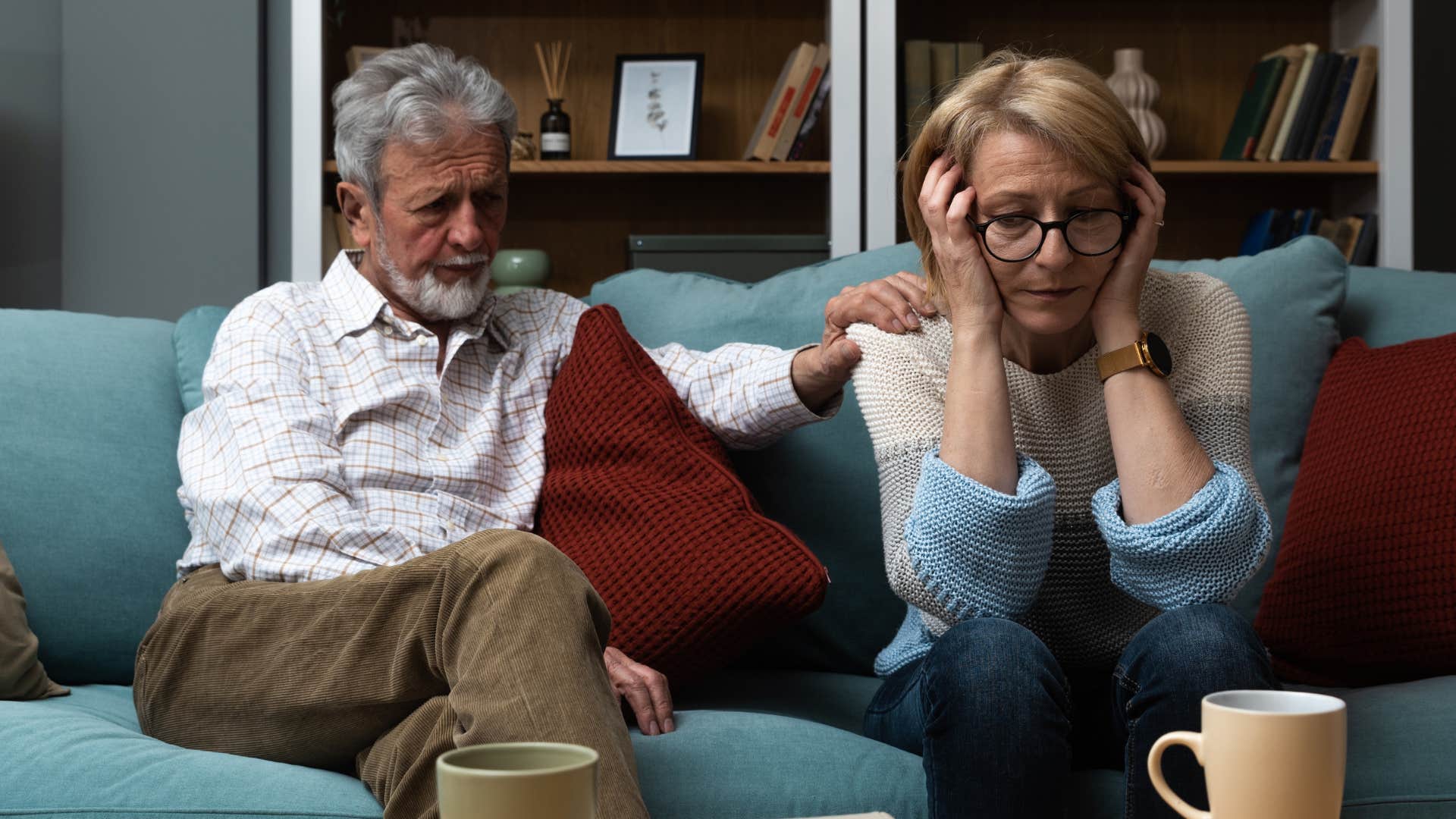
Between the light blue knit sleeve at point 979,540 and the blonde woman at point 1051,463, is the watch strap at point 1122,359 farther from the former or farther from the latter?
the light blue knit sleeve at point 979,540

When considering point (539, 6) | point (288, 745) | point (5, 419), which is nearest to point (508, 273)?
point (539, 6)

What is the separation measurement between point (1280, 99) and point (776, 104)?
3.84 ft

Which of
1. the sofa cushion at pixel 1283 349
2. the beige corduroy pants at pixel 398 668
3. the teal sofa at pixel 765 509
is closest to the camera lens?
the beige corduroy pants at pixel 398 668

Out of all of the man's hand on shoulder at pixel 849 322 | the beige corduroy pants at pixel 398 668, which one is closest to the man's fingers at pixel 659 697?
the beige corduroy pants at pixel 398 668

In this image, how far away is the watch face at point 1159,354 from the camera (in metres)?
1.36

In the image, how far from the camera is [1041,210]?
52.9 inches

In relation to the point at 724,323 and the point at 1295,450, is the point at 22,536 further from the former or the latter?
the point at 1295,450

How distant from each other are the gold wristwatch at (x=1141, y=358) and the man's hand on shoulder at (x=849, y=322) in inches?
9.6

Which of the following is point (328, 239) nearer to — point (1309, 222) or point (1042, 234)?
point (1042, 234)

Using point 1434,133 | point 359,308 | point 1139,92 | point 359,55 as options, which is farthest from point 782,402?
point 1434,133

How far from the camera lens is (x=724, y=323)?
72.9 inches

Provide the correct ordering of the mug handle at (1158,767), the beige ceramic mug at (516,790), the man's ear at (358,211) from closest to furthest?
1. the beige ceramic mug at (516,790)
2. the mug handle at (1158,767)
3. the man's ear at (358,211)

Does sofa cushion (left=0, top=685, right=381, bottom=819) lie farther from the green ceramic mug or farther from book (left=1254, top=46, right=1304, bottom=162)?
book (left=1254, top=46, right=1304, bottom=162)

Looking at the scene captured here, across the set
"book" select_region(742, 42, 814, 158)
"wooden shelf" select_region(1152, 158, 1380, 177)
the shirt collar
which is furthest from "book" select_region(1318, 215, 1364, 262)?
the shirt collar
